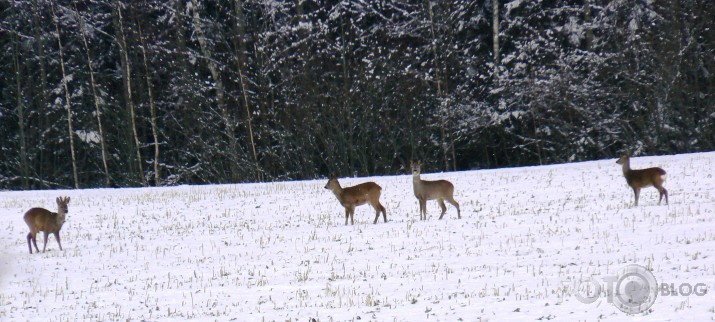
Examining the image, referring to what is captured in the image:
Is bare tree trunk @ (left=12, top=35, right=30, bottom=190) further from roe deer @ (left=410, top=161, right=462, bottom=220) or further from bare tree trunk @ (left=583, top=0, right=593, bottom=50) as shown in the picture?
roe deer @ (left=410, top=161, right=462, bottom=220)

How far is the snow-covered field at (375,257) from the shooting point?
31.2 feet

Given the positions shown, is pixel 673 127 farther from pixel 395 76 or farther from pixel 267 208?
pixel 267 208

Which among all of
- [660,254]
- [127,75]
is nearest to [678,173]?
[660,254]

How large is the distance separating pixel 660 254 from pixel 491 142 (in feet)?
90.1

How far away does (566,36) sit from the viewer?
37.3m

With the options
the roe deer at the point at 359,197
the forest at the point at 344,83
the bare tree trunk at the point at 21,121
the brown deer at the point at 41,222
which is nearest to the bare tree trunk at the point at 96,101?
the forest at the point at 344,83

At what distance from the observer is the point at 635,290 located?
9.20 meters

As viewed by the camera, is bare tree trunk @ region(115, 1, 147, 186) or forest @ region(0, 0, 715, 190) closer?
forest @ region(0, 0, 715, 190)

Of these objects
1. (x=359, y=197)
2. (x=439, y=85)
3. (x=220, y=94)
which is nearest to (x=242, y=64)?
(x=220, y=94)

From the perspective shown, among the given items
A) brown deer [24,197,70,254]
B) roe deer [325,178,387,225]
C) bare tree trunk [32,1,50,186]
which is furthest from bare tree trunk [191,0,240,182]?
brown deer [24,197,70,254]

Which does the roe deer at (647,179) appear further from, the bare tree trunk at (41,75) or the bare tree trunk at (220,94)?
the bare tree trunk at (41,75)

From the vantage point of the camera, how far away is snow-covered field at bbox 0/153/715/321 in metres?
9.51

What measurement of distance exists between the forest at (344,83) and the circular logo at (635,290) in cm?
2552

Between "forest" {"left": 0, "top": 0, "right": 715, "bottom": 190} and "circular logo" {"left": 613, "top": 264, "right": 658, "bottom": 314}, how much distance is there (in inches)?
1005
